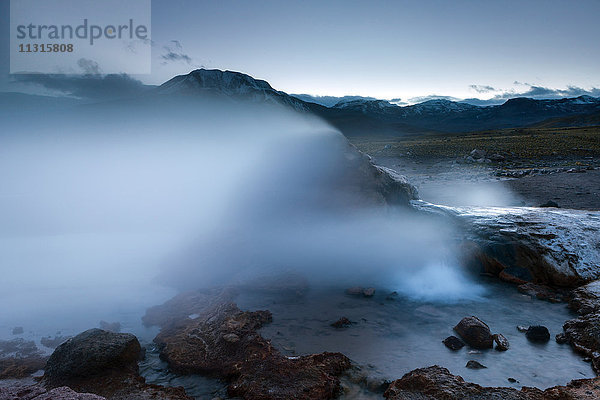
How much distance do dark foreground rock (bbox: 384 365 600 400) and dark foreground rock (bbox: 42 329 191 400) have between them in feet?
7.48

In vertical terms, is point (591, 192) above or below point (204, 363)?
above

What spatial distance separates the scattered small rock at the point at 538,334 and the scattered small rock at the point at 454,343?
3.43ft

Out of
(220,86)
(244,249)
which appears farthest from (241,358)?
(220,86)

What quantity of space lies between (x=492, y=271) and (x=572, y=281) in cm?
132

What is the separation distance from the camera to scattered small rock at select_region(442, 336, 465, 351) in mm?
4960

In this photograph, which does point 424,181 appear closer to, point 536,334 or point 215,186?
point 215,186

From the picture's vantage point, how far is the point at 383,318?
593 centimetres

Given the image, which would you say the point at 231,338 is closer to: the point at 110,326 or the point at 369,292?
the point at 110,326

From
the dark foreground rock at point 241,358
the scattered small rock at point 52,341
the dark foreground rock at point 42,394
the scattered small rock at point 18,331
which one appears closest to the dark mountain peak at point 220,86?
the scattered small rock at point 18,331

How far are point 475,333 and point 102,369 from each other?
4711 millimetres

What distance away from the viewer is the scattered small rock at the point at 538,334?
203 inches

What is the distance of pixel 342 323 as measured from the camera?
18.6 feet

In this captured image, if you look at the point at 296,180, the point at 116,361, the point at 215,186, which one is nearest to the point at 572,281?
the point at 296,180

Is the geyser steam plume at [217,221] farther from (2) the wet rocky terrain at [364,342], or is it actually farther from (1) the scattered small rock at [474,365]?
(1) the scattered small rock at [474,365]
